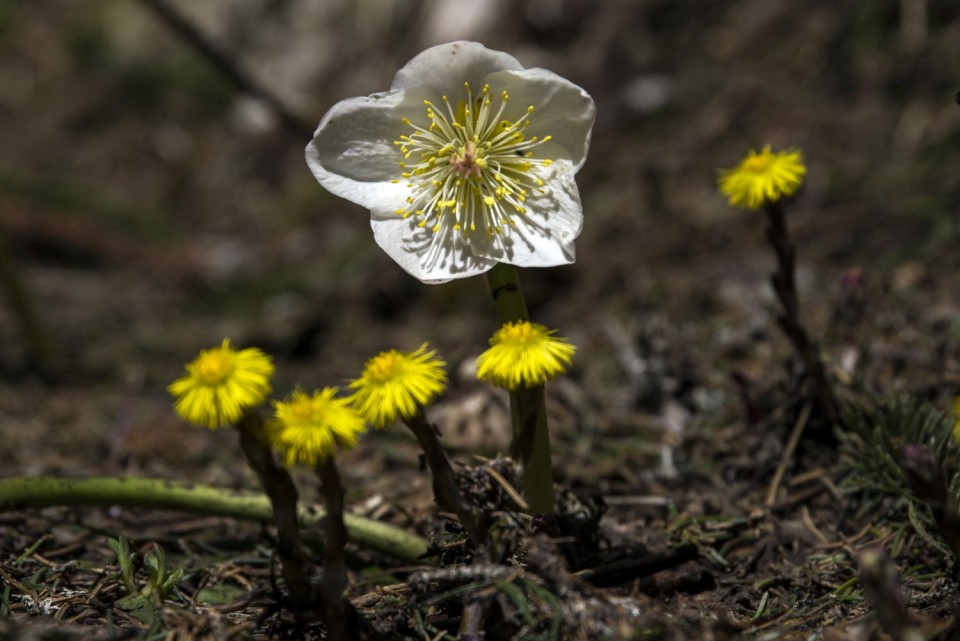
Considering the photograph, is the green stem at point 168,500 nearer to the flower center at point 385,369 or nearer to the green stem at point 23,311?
the flower center at point 385,369

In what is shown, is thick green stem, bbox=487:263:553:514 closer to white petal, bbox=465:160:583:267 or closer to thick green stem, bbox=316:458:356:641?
white petal, bbox=465:160:583:267

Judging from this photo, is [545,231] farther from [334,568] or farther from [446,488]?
[334,568]

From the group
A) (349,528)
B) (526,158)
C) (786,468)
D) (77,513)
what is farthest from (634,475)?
(77,513)

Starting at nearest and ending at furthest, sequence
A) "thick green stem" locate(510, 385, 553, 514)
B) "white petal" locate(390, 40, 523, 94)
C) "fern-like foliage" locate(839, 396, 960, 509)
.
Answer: "thick green stem" locate(510, 385, 553, 514)
"white petal" locate(390, 40, 523, 94)
"fern-like foliage" locate(839, 396, 960, 509)

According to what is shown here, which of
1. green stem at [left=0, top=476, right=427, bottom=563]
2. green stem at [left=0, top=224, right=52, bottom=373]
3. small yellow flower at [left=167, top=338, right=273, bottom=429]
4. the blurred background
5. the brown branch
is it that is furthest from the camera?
the brown branch

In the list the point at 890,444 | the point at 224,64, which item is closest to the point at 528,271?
the point at 224,64

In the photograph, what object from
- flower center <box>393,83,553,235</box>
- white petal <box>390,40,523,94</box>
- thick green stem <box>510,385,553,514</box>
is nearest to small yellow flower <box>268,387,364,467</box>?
thick green stem <box>510,385,553,514</box>

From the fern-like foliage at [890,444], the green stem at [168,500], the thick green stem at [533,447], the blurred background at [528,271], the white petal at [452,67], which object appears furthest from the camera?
the blurred background at [528,271]

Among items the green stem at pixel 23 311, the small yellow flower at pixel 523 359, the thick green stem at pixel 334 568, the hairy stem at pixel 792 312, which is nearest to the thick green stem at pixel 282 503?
the thick green stem at pixel 334 568
